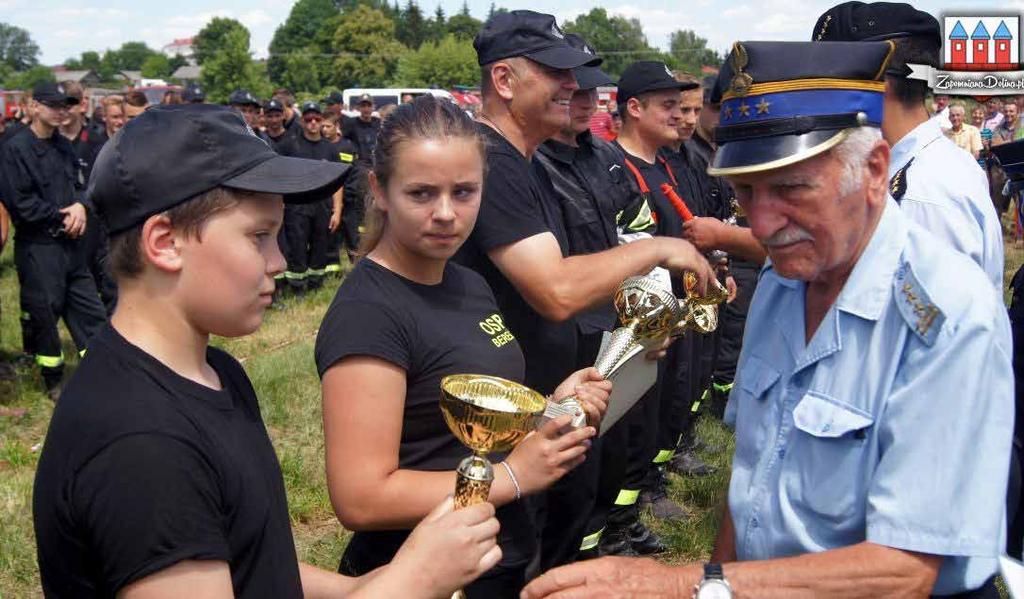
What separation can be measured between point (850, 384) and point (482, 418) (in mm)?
734

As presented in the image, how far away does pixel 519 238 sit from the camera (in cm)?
297

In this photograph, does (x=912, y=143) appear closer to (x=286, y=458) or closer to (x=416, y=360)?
(x=416, y=360)

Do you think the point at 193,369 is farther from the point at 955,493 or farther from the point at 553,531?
the point at 553,531

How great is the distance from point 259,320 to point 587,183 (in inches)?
102

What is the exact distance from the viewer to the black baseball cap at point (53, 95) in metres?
7.07

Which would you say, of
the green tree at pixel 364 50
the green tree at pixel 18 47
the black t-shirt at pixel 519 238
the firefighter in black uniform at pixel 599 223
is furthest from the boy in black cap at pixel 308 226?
the green tree at pixel 18 47

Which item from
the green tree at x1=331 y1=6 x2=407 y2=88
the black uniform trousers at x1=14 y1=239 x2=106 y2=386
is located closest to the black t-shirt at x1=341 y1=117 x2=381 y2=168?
the black uniform trousers at x1=14 y1=239 x2=106 y2=386

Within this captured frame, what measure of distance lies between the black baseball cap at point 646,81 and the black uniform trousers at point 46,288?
4.57m

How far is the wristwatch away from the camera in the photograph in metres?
1.73

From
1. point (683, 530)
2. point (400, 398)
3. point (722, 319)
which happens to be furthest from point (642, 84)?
point (400, 398)

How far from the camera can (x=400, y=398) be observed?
2.17 meters

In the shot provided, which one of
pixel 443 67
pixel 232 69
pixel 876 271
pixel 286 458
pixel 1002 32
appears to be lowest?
pixel 286 458

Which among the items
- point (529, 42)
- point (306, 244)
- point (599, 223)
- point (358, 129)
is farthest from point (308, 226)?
point (529, 42)

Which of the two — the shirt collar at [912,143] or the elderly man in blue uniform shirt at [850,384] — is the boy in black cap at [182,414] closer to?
the elderly man in blue uniform shirt at [850,384]
